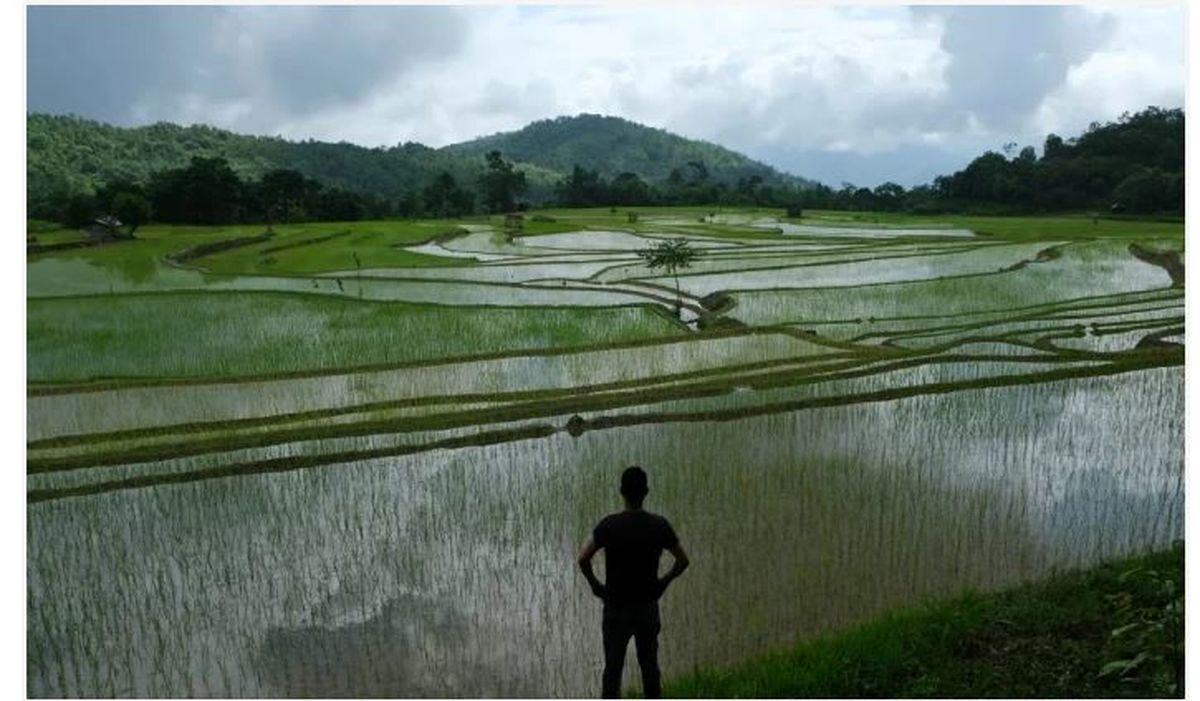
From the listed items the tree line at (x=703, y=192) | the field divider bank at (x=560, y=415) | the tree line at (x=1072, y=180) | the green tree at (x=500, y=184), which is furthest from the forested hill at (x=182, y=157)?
the tree line at (x=1072, y=180)

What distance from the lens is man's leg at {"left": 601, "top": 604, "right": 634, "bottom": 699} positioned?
331 cm

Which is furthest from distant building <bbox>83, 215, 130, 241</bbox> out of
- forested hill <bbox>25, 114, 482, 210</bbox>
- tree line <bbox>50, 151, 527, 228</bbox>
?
forested hill <bbox>25, 114, 482, 210</bbox>

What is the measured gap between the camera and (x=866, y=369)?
884 centimetres

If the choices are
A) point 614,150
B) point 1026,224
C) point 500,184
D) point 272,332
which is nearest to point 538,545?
point 272,332

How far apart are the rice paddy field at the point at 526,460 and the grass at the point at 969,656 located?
0.43 metres

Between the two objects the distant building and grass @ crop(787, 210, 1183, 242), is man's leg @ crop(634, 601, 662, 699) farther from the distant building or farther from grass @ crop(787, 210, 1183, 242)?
grass @ crop(787, 210, 1183, 242)

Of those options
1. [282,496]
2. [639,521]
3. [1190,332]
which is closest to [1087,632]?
[1190,332]

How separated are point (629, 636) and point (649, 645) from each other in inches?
3.0

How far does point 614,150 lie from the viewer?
122 ft

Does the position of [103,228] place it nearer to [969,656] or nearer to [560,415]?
[560,415]

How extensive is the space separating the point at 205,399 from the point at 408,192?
17.5 meters

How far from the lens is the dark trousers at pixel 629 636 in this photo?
330 centimetres

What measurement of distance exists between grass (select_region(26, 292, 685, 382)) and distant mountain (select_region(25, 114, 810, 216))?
76.0 inches

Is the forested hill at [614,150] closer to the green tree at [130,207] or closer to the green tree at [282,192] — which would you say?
the green tree at [282,192]
